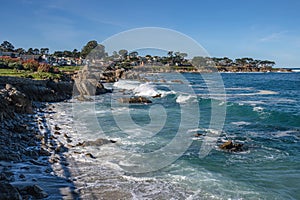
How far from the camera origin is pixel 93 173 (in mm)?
9695

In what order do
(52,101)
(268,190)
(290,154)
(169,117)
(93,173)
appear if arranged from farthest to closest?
(52,101)
(169,117)
(290,154)
(93,173)
(268,190)

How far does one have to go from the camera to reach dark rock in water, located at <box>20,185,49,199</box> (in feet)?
24.4

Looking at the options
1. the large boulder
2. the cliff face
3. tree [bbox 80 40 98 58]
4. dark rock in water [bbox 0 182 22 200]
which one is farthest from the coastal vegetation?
dark rock in water [bbox 0 182 22 200]

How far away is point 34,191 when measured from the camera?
24.7 feet

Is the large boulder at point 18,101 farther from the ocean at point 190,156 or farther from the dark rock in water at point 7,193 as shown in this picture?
the dark rock in water at point 7,193

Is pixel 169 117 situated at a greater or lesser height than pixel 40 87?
lesser

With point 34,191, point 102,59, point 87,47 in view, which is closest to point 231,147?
point 34,191

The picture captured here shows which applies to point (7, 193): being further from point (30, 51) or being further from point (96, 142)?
point (30, 51)

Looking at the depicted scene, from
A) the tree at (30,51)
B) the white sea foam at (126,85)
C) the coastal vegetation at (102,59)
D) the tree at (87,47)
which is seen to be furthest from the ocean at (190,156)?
the tree at (30,51)

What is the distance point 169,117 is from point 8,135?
38.1 ft

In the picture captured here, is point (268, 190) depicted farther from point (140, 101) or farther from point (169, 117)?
point (140, 101)

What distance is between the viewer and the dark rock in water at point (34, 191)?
745cm

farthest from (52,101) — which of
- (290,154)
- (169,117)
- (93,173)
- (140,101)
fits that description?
(290,154)

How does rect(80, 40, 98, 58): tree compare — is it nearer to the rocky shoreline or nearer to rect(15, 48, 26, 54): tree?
rect(15, 48, 26, 54): tree
